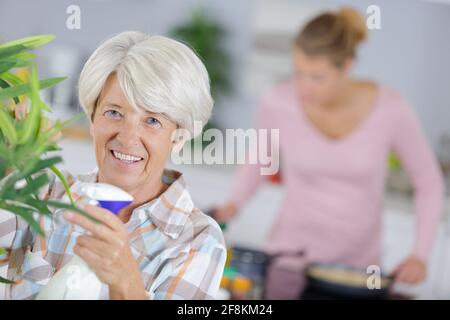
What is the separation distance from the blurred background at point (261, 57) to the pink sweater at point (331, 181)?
711 millimetres

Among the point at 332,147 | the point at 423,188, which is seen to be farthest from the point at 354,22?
the point at 423,188

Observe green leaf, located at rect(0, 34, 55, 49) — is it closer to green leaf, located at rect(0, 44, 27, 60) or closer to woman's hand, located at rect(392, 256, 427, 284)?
green leaf, located at rect(0, 44, 27, 60)

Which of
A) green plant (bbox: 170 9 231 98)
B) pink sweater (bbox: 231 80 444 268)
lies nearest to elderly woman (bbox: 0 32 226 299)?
pink sweater (bbox: 231 80 444 268)

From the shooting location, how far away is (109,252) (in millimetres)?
562

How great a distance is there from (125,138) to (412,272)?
120cm

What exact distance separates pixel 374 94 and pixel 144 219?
4.66ft

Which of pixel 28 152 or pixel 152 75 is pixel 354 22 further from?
pixel 28 152

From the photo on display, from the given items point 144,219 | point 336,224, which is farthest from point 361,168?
point 144,219

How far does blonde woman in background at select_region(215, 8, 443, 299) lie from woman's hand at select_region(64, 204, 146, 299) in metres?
1.23

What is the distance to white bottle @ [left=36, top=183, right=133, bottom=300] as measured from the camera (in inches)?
22.2

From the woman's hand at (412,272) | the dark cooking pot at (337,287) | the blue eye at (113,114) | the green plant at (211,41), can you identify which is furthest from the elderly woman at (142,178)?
the green plant at (211,41)

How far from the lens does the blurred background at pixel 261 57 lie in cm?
285

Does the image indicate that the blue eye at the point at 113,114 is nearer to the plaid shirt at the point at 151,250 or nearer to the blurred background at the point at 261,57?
the plaid shirt at the point at 151,250

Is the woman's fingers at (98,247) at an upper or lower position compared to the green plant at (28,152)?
lower
